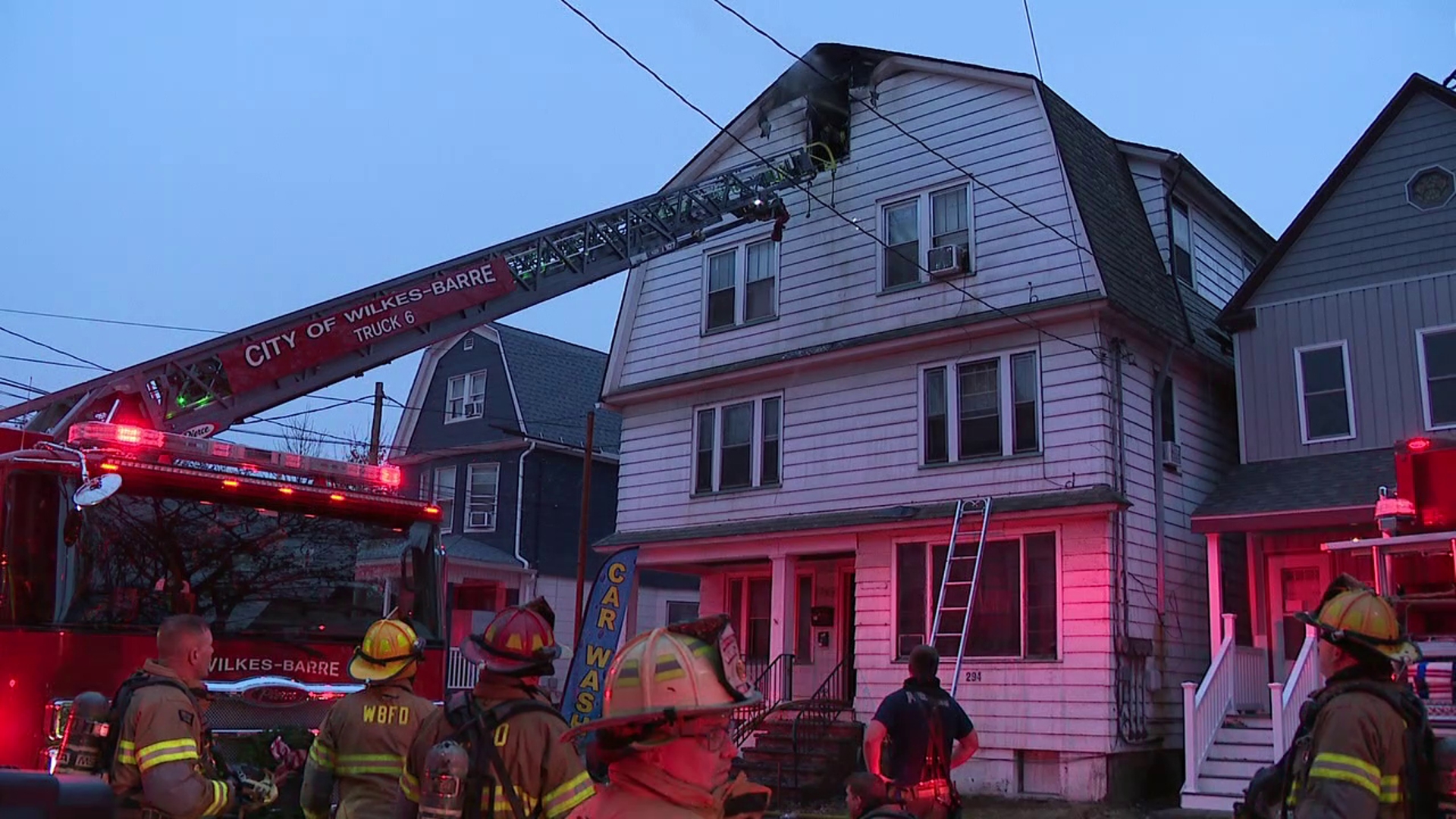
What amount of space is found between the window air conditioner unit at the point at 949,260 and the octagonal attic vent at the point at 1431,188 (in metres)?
5.44

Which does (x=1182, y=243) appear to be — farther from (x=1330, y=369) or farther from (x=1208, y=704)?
(x=1208, y=704)

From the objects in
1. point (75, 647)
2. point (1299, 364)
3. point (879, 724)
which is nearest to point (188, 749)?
point (75, 647)

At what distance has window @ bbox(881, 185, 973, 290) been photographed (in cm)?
1683

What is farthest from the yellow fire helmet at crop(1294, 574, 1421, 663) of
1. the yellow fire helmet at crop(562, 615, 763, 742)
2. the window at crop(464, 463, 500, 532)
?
the window at crop(464, 463, 500, 532)

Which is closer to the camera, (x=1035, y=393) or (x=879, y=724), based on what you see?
(x=879, y=724)

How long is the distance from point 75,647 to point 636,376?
13.1m

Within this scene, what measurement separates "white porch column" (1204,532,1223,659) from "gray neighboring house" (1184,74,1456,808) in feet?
0.06

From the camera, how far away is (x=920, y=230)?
17.2 m

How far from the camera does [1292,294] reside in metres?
16.0

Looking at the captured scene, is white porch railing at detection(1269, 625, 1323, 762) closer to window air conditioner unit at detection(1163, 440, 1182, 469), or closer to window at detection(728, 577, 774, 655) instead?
window air conditioner unit at detection(1163, 440, 1182, 469)

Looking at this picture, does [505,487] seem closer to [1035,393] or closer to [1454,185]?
[1035,393]

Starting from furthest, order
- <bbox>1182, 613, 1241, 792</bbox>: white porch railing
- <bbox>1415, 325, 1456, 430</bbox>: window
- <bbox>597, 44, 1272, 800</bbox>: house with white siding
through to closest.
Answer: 1. <bbox>597, 44, 1272, 800</bbox>: house with white siding
2. <bbox>1415, 325, 1456, 430</bbox>: window
3. <bbox>1182, 613, 1241, 792</bbox>: white porch railing

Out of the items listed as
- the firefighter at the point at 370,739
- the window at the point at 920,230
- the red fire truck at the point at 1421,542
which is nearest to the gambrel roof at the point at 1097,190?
the window at the point at 920,230

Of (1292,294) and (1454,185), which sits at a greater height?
(1454,185)
